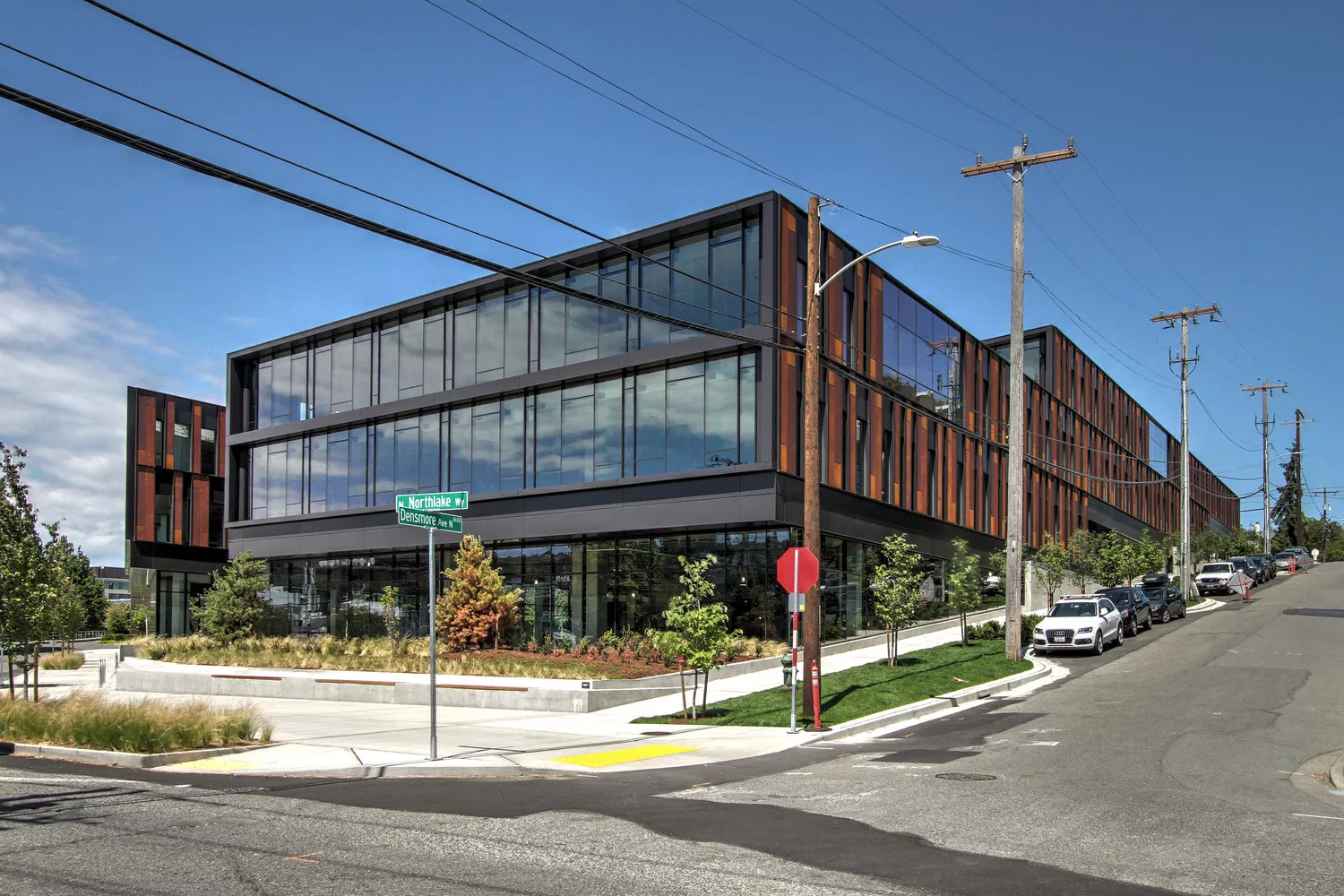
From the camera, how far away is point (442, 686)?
80.5ft

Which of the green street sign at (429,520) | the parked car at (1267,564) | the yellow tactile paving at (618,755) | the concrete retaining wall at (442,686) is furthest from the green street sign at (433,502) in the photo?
the parked car at (1267,564)

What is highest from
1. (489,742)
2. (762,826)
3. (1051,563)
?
(1051,563)

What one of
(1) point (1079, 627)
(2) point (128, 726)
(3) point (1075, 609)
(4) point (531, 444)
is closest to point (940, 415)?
(3) point (1075, 609)

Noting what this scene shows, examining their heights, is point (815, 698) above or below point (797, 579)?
below

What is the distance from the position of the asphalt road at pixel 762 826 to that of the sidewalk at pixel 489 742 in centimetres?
100

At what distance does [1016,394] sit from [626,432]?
1245cm

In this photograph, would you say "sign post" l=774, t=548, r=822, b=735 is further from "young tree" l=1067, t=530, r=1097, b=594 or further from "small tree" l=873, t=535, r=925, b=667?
"young tree" l=1067, t=530, r=1097, b=594

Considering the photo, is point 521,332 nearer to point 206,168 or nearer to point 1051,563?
point 1051,563

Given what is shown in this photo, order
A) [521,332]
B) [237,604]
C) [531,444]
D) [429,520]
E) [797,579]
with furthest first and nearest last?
[237,604] < [521,332] < [531,444] < [797,579] < [429,520]

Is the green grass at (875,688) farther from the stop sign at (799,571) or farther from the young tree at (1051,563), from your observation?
the young tree at (1051,563)

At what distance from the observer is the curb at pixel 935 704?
1806 centimetres

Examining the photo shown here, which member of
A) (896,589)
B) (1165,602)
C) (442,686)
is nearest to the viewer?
(442,686)

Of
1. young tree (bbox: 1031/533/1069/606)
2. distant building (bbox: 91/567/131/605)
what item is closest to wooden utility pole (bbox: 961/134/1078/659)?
young tree (bbox: 1031/533/1069/606)

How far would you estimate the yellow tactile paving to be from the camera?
14.6 metres
